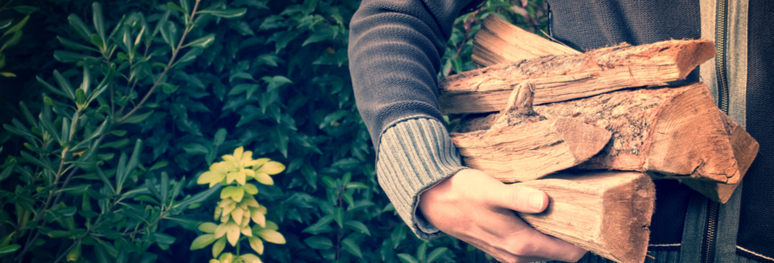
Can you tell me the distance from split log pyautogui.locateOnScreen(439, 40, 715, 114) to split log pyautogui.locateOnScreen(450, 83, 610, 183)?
4.9 inches

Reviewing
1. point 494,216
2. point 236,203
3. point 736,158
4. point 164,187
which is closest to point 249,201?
point 236,203

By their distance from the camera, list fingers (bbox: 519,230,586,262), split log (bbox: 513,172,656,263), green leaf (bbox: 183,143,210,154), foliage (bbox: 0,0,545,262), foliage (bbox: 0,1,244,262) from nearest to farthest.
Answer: split log (bbox: 513,172,656,263)
fingers (bbox: 519,230,586,262)
foliage (bbox: 0,1,244,262)
foliage (bbox: 0,0,545,262)
green leaf (bbox: 183,143,210,154)

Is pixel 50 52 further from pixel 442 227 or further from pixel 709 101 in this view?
pixel 709 101

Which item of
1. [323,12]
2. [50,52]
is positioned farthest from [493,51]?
[50,52]

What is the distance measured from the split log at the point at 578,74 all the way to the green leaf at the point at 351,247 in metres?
0.95

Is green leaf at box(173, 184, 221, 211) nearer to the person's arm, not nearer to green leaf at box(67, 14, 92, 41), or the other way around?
green leaf at box(67, 14, 92, 41)

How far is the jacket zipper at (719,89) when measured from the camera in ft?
2.97

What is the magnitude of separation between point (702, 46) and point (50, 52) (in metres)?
2.41

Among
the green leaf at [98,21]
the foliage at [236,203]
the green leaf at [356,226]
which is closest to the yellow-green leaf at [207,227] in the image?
the foliage at [236,203]

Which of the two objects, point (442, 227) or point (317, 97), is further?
point (317, 97)

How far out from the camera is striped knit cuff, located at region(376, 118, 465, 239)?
84 centimetres

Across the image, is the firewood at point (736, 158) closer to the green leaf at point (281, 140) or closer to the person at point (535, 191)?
the person at point (535, 191)

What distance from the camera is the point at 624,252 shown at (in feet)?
2.23

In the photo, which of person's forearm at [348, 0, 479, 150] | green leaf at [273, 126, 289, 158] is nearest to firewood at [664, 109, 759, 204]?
person's forearm at [348, 0, 479, 150]
